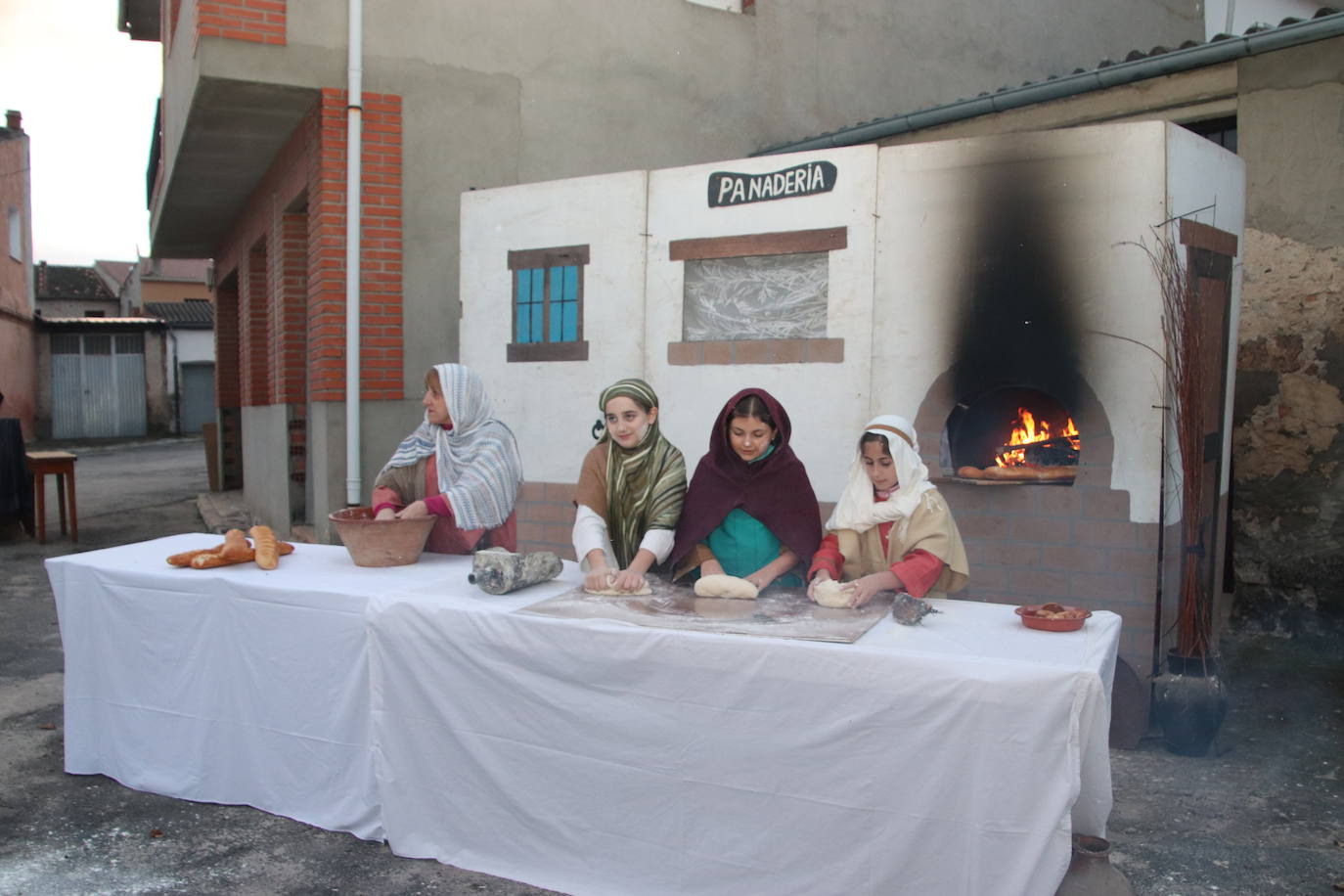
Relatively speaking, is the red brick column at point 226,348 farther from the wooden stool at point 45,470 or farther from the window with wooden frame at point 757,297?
the window with wooden frame at point 757,297

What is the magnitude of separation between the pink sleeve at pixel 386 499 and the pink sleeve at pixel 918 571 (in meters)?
2.13

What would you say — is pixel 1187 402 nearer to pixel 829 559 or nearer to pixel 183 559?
pixel 829 559

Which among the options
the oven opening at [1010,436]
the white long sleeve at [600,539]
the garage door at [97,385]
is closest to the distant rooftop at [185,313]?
the garage door at [97,385]

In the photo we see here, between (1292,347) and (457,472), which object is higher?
(1292,347)

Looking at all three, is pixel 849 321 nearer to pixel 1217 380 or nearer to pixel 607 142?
pixel 1217 380

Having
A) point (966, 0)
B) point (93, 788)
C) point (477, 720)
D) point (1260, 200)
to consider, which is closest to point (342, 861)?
point (477, 720)

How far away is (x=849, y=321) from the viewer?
17.8 feet

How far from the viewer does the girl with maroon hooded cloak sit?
370cm

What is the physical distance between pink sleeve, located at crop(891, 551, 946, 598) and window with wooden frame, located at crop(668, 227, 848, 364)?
206 cm

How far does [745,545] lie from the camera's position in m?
3.89

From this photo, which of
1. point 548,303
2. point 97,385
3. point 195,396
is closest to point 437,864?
point 548,303

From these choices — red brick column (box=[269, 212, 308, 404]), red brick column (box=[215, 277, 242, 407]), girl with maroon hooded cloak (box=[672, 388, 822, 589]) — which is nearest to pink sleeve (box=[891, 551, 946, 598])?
girl with maroon hooded cloak (box=[672, 388, 822, 589])

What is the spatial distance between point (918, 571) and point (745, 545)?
0.65m

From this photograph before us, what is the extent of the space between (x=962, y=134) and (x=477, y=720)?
5.97m
